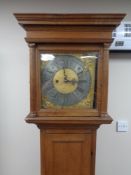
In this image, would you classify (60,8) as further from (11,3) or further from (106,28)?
(106,28)

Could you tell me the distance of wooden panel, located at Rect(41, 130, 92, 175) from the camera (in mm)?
1524

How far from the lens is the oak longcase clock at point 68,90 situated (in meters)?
1.41

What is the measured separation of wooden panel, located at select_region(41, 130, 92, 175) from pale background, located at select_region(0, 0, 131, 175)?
556mm

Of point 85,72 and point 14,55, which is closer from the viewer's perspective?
point 85,72

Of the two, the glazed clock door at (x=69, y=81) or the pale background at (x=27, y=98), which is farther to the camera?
the pale background at (x=27, y=98)

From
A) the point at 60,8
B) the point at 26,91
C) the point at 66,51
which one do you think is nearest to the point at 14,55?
the point at 26,91

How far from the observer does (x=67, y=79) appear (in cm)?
148

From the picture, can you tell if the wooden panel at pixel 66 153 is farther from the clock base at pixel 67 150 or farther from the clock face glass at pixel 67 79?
the clock face glass at pixel 67 79

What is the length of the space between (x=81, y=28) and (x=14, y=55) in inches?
32.0

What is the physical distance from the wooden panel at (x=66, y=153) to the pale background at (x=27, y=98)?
56 cm

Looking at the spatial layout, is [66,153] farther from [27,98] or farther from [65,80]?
[27,98]

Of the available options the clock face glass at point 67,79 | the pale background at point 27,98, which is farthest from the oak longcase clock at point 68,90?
the pale background at point 27,98

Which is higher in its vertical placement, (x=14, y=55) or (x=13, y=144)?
(x=14, y=55)

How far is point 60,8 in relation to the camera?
1.95 m
